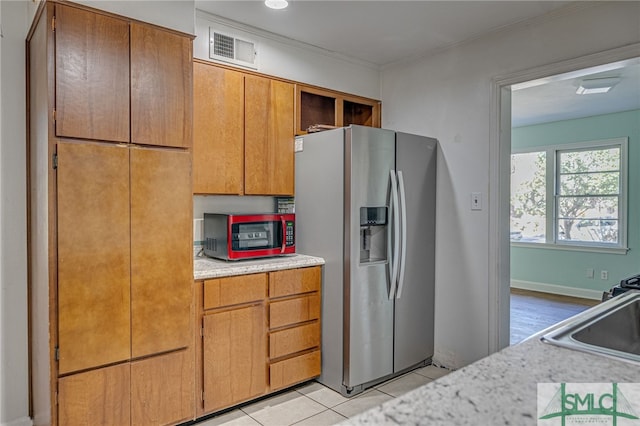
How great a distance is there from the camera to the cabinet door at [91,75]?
1.94 m

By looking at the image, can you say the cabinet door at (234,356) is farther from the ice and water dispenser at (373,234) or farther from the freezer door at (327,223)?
the ice and water dispenser at (373,234)

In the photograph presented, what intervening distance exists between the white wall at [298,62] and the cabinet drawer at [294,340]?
1.85 meters

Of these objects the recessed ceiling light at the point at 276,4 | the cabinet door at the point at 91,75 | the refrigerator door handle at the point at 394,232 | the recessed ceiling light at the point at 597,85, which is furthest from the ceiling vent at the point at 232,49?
the recessed ceiling light at the point at 597,85

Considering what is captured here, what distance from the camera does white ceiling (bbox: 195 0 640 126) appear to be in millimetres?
2656

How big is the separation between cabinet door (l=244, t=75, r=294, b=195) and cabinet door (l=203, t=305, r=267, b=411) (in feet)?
3.05

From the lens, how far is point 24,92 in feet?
7.69

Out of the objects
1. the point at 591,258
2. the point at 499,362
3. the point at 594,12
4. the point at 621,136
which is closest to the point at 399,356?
the point at 499,362

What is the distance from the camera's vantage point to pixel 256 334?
2.65 m

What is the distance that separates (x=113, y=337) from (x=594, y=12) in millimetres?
3280

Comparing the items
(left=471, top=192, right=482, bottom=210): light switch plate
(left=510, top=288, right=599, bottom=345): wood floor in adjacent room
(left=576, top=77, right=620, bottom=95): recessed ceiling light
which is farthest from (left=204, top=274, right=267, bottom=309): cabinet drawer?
(left=576, top=77, right=620, bottom=95): recessed ceiling light

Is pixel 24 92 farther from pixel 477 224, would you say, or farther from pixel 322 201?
pixel 477 224

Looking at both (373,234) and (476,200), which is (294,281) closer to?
(373,234)

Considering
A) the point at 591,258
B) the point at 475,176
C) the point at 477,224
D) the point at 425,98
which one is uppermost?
the point at 425,98

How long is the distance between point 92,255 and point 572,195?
6.06 m
